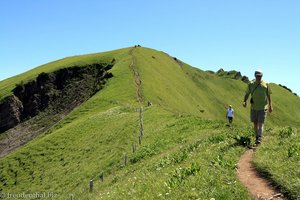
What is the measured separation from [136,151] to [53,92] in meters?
76.6

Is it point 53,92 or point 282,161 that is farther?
point 53,92

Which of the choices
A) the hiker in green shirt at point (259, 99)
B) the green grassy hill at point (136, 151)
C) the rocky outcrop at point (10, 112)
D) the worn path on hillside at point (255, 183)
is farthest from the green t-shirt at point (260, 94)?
the rocky outcrop at point (10, 112)

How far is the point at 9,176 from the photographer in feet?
160

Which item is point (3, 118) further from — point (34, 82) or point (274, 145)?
point (274, 145)

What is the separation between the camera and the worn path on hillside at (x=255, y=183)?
10.3 meters

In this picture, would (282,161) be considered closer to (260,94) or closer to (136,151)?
(260,94)

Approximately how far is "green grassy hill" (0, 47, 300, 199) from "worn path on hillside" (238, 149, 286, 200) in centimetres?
32

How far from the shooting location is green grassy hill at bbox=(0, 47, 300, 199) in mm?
12928

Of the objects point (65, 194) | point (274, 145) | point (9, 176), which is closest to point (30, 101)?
point (9, 176)

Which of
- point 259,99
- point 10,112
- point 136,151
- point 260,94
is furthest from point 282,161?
point 10,112

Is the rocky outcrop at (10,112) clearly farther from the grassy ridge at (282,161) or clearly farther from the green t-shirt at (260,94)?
the grassy ridge at (282,161)

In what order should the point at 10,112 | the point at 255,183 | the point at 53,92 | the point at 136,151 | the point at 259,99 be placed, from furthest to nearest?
1. the point at 53,92
2. the point at 10,112
3. the point at 136,151
4. the point at 259,99
5. the point at 255,183

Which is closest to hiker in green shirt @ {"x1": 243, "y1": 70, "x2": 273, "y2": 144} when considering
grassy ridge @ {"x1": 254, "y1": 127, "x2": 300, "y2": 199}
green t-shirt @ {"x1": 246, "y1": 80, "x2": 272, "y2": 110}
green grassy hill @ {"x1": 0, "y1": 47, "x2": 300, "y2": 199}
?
green t-shirt @ {"x1": 246, "y1": 80, "x2": 272, "y2": 110}

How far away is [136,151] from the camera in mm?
32688
